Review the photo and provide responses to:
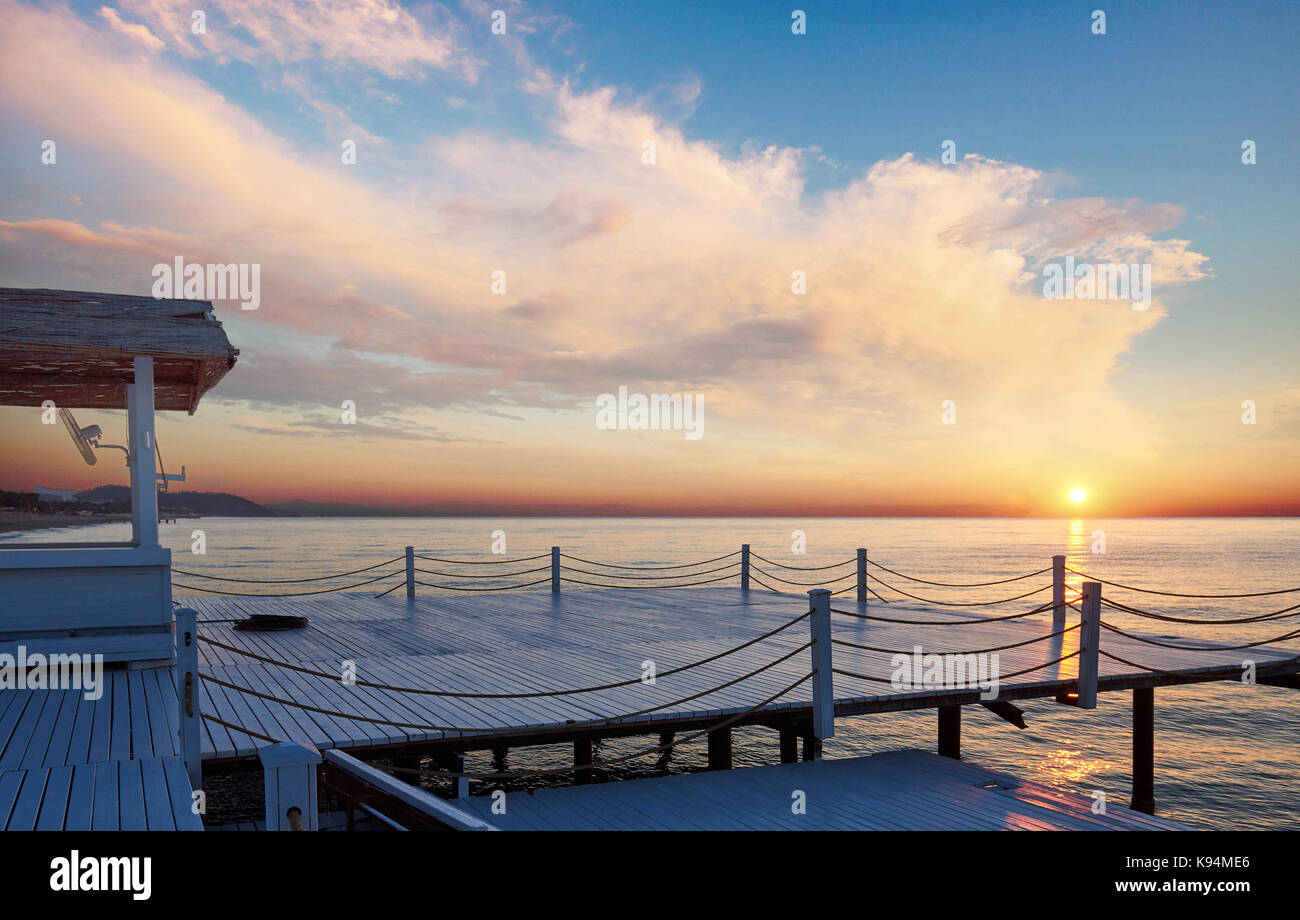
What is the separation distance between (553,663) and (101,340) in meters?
6.42

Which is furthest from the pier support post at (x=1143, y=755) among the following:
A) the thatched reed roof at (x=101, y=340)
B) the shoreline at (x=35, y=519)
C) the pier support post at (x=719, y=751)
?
the shoreline at (x=35, y=519)

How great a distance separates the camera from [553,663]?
34.0 feet

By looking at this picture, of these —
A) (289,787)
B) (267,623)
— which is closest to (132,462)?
(267,623)

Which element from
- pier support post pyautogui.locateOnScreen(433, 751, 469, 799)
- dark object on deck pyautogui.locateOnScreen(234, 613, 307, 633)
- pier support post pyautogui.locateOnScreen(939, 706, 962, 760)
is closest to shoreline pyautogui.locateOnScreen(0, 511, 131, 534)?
dark object on deck pyautogui.locateOnScreen(234, 613, 307, 633)

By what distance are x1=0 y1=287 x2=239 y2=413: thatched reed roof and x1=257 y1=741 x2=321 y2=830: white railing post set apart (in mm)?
6999

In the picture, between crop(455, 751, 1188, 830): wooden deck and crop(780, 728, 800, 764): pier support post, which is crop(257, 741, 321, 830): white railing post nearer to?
crop(455, 751, 1188, 830): wooden deck

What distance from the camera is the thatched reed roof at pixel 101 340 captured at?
8.67 metres

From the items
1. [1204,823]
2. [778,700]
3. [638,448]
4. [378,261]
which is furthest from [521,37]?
[638,448]

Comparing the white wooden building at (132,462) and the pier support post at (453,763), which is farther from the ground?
the white wooden building at (132,462)

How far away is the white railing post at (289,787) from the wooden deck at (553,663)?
8.87 feet

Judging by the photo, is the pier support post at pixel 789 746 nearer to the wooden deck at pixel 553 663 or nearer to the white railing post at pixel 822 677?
the wooden deck at pixel 553 663

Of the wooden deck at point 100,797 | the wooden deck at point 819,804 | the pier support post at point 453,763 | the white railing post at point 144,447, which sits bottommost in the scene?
the pier support post at point 453,763
